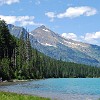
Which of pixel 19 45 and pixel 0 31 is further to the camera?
pixel 19 45

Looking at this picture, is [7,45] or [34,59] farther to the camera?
[34,59]

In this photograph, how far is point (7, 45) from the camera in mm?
143375

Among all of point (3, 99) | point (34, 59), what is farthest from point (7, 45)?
point (3, 99)

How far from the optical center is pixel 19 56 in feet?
480

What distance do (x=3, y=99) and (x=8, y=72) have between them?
84.1 metres

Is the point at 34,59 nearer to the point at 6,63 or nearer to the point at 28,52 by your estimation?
the point at 28,52

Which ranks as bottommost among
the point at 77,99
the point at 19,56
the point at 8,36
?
the point at 77,99

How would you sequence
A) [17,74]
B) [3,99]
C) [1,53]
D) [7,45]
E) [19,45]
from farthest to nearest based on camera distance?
[19,45], [7,45], [1,53], [17,74], [3,99]

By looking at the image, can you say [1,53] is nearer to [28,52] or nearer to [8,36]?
[8,36]

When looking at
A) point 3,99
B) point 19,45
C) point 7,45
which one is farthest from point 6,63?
point 3,99

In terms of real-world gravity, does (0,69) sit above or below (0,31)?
below

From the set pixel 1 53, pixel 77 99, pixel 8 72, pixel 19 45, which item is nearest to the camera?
pixel 77 99

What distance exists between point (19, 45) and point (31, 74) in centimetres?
2264

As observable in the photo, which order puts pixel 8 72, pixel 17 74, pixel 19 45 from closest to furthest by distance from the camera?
pixel 8 72
pixel 17 74
pixel 19 45
